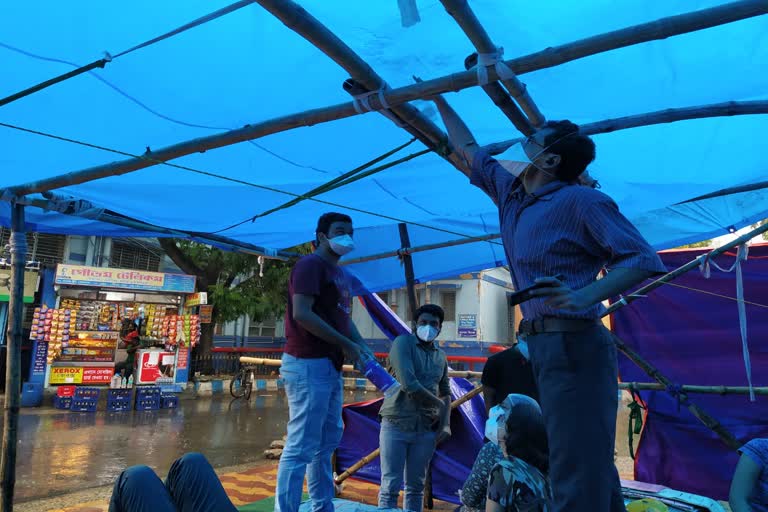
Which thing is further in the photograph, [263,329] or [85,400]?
[263,329]

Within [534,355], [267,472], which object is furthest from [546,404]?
[267,472]

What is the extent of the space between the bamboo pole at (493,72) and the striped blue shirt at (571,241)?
60 cm

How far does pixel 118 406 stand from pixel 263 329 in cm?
1199

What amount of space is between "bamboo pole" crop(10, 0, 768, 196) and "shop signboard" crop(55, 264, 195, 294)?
1238cm

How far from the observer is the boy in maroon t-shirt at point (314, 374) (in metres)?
2.76

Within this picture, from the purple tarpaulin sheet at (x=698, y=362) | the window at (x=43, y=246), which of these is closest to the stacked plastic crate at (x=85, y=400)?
the window at (x=43, y=246)

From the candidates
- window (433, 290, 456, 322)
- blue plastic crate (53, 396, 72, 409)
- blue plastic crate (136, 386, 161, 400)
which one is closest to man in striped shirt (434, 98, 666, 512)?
blue plastic crate (136, 386, 161, 400)

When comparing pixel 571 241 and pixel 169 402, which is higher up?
pixel 571 241

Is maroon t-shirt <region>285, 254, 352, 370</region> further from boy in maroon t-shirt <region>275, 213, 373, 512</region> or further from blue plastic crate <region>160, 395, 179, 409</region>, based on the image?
blue plastic crate <region>160, 395, 179, 409</region>

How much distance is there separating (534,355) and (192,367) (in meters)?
17.1

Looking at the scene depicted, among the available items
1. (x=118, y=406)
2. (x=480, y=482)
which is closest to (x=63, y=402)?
(x=118, y=406)

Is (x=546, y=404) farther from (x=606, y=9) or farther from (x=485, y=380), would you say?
(x=485, y=380)

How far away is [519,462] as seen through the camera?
7.13ft

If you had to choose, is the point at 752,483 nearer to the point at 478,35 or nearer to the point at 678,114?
the point at 678,114
